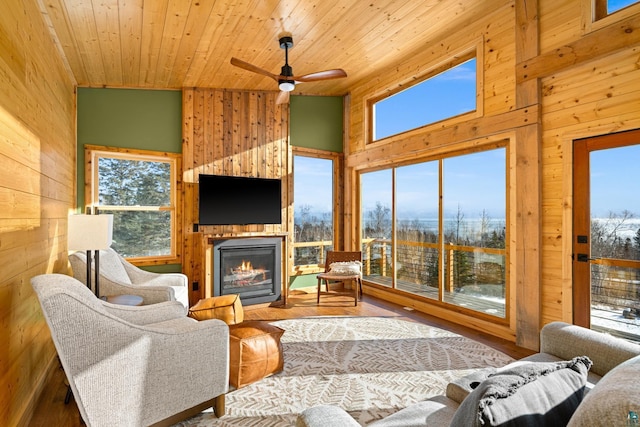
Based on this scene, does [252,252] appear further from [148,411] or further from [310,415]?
[310,415]

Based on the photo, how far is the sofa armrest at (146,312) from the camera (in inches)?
88.3

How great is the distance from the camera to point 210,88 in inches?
214

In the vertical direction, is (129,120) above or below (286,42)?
below

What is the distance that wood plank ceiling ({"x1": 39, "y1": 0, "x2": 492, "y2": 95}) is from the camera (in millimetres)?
3342

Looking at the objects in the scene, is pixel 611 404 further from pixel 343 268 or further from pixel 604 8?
pixel 343 268

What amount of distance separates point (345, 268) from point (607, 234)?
322 cm

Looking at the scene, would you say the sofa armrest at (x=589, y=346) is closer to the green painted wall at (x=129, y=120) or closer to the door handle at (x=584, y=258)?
the door handle at (x=584, y=258)

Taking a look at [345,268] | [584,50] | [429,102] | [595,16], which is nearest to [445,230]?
[345,268]

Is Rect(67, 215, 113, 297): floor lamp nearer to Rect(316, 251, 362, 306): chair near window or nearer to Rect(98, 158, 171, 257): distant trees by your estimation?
Rect(98, 158, 171, 257): distant trees

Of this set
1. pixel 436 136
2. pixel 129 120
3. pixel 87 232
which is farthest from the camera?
pixel 129 120

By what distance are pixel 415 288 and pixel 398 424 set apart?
4041 millimetres

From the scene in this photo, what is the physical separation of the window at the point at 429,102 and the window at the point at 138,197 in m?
3.32

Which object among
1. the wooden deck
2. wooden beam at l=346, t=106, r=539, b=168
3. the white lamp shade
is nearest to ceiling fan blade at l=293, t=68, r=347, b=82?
wooden beam at l=346, t=106, r=539, b=168

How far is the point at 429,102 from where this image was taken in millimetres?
4996
